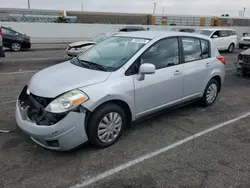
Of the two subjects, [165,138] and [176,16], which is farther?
[176,16]

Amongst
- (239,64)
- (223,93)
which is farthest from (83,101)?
(239,64)

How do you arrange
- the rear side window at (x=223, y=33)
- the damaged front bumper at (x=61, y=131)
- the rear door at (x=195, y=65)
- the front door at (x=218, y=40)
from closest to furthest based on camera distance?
1. the damaged front bumper at (x=61, y=131)
2. the rear door at (x=195, y=65)
3. the front door at (x=218, y=40)
4. the rear side window at (x=223, y=33)

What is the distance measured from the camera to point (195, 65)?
4.61 meters

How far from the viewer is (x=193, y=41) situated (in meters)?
4.73

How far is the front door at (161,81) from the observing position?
3754mm

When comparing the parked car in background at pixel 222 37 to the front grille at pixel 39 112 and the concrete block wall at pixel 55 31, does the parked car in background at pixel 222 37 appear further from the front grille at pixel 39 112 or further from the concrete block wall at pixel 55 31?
the front grille at pixel 39 112

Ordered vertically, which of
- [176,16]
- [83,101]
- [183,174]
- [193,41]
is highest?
[176,16]

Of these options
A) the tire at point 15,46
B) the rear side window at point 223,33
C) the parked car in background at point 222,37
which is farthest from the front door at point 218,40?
the tire at point 15,46

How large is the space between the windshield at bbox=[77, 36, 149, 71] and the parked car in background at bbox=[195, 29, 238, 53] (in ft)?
41.3

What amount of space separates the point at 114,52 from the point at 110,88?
37.5 inches

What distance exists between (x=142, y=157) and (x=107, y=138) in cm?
57

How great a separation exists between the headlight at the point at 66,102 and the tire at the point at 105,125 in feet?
0.96

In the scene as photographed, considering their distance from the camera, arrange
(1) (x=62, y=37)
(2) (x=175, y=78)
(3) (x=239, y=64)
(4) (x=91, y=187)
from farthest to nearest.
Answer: (1) (x=62, y=37), (3) (x=239, y=64), (2) (x=175, y=78), (4) (x=91, y=187)

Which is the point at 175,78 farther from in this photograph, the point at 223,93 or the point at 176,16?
the point at 176,16
